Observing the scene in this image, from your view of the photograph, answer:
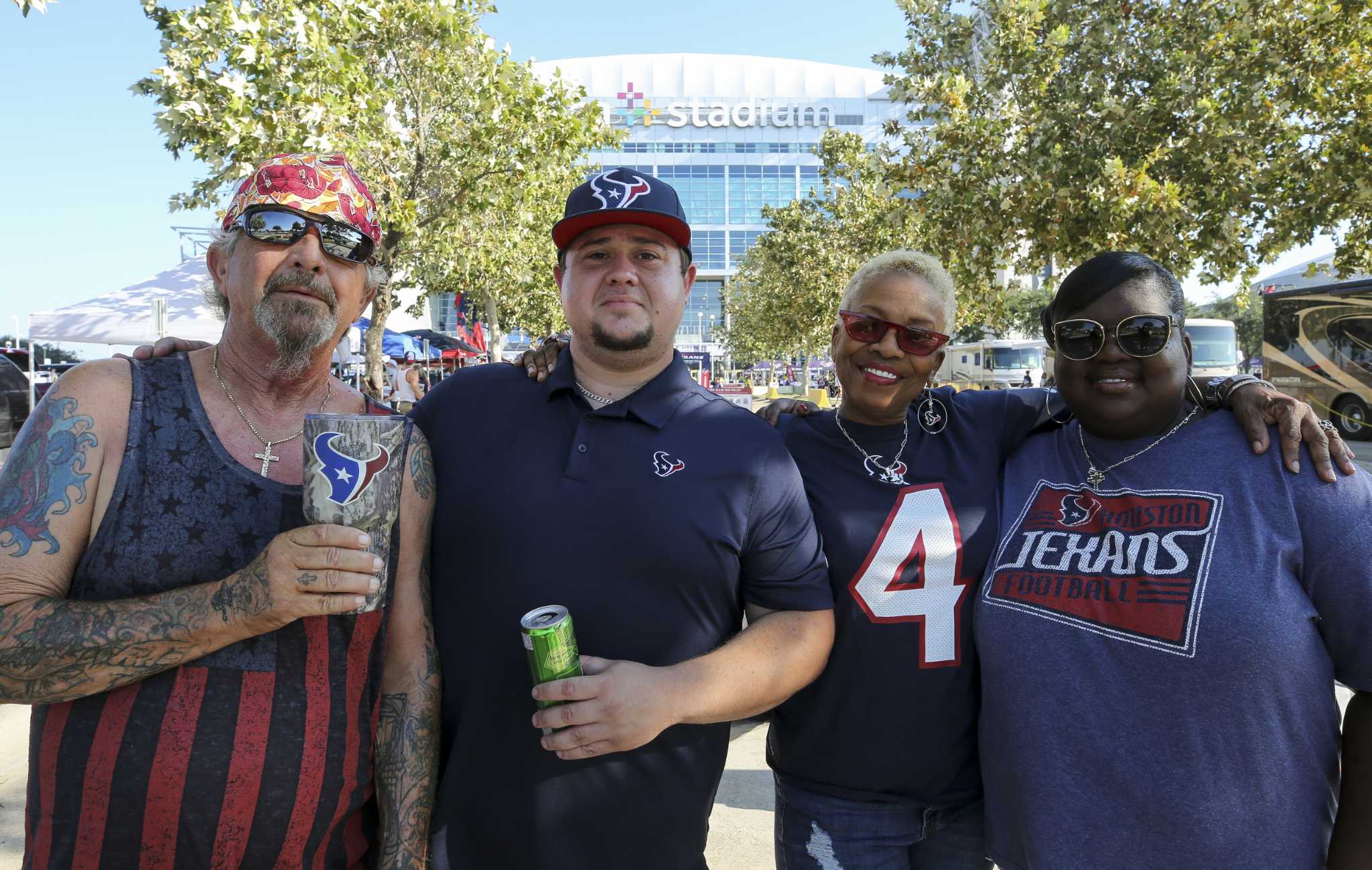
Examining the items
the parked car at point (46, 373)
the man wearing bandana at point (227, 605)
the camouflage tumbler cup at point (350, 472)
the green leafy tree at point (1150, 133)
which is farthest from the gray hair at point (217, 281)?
the parked car at point (46, 373)

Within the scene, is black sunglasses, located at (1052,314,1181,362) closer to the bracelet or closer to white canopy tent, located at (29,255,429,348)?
the bracelet

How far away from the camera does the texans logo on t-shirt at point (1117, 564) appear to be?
1.74m

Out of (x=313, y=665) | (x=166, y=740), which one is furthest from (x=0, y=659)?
(x=313, y=665)

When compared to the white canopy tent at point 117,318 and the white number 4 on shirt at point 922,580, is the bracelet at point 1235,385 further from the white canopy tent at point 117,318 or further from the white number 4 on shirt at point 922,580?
the white canopy tent at point 117,318

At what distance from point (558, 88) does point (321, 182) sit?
10.7 m

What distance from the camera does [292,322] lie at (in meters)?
1.83

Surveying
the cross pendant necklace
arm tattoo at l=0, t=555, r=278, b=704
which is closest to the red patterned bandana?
the cross pendant necklace

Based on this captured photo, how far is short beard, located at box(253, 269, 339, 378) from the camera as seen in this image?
1.82 m

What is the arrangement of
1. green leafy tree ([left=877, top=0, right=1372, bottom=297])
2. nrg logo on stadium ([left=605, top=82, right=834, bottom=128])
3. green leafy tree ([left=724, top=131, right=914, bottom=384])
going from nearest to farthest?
1. green leafy tree ([left=877, top=0, right=1372, bottom=297])
2. green leafy tree ([left=724, top=131, right=914, bottom=384])
3. nrg logo on stadium ([left=605, top=82, right=834, bottom=128])

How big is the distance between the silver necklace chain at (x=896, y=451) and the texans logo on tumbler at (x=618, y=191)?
0.92 meters

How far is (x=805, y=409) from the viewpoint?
2.67 meters

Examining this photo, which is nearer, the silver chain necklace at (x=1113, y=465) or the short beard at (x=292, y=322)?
the short beard at (x=292, y=322)

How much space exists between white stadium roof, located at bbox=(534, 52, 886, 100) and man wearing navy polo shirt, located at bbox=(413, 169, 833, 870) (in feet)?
305

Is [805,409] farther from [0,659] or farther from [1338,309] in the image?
[1338,309]
